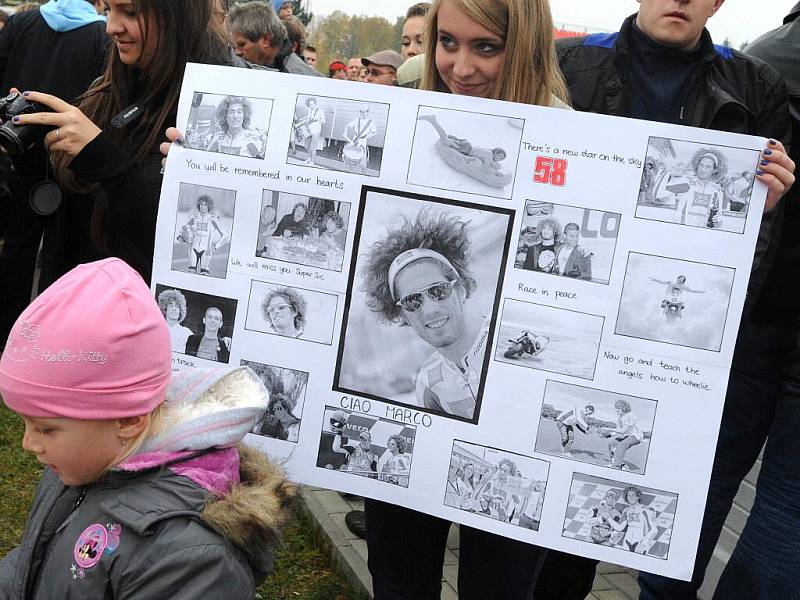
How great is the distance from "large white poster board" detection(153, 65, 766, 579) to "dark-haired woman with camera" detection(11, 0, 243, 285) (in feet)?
0.75

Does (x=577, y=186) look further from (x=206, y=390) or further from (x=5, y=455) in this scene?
(x=5, y=455)

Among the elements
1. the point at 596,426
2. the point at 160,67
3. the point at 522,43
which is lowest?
the point at 596,426

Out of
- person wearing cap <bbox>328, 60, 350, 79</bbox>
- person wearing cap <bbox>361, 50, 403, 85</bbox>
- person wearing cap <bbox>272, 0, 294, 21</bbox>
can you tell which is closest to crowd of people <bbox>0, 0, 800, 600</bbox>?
person wearing cap <bbox>361, 50, 403, 85</bbox>

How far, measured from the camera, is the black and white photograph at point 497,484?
5.60 feet

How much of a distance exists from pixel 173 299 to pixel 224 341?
14 cm

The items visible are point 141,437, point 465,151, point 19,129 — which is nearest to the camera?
point 141,437

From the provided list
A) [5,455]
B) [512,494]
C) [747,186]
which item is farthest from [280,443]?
[5,455]

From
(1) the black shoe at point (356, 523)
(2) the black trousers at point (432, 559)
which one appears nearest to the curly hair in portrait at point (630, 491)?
(2) the black trousers at point (432, 559)

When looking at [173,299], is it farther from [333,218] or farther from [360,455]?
[360,455]

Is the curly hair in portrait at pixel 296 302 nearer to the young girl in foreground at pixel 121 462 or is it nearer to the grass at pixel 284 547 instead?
the young girl in foreground at pixel 121 462

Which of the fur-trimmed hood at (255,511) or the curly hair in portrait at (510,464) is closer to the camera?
the fur-trimmed hood at (255,511)

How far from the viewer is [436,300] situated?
5.75 ft

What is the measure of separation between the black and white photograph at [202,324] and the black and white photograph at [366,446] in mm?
268

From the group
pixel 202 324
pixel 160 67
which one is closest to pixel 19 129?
pixel 160 67
